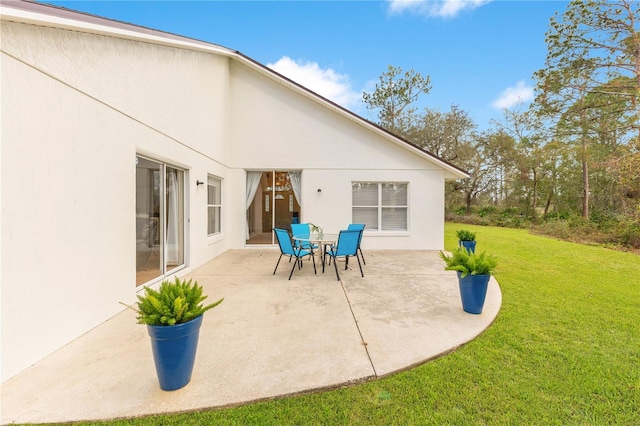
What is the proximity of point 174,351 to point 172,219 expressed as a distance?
392 centimetres

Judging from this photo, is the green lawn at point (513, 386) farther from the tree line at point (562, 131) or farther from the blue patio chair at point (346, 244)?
the tree line at point (562, 131)

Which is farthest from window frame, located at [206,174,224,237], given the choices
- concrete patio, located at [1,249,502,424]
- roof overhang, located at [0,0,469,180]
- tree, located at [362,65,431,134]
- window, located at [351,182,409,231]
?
tree, located at [362,65,431,134]

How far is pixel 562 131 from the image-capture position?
603 inches

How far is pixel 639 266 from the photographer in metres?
7.12

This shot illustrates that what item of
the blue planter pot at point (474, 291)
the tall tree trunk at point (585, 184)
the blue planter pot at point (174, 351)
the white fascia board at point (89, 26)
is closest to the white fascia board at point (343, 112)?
the white fascia board at point (89, 26)

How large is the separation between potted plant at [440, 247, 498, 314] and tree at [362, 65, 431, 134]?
18380mm

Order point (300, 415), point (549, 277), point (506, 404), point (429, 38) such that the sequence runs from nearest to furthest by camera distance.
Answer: point (300, 415), point (506, 404), point (549, 277), point (429, 38)

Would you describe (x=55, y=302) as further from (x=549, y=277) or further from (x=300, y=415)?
(x=549, y=277)

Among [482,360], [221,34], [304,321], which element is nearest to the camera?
[482,360]

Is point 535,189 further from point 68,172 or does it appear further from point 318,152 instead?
point 68,172

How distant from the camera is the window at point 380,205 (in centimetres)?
887

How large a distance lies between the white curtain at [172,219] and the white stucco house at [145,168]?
0.12 feet

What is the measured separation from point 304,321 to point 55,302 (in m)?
2.68

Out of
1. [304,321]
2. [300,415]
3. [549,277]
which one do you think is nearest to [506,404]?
[300,415]
